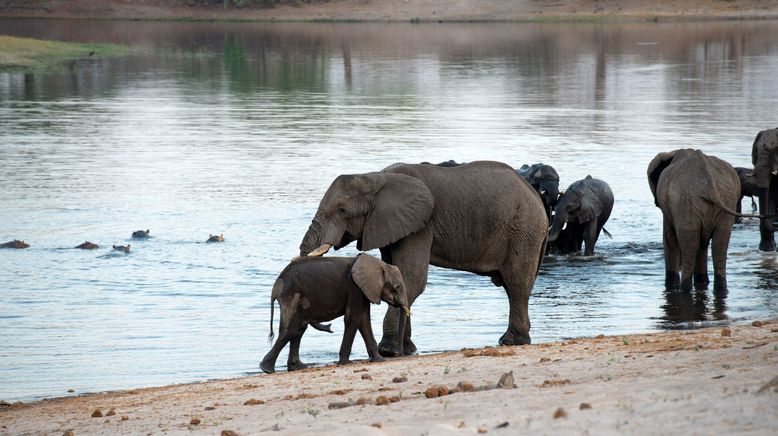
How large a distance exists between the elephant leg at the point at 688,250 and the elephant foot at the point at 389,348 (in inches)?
172

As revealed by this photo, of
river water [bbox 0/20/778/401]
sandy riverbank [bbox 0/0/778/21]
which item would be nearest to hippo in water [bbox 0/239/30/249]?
river water [bbox 0/20/778/401]

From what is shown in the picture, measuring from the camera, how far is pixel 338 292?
415 inches

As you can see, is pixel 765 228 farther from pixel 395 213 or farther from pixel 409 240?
pixel 395 213

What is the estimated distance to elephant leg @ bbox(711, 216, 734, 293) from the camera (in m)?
14.3

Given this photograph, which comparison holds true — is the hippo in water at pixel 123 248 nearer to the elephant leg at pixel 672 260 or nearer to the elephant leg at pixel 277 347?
the elephant leg at pixel 277 347

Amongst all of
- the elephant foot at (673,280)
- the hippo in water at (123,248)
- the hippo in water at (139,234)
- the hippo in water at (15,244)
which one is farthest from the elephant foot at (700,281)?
the hippo in water at (15,244)

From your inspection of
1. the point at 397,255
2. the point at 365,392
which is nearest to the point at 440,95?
the point at 397,255

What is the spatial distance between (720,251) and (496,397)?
730 centimetres

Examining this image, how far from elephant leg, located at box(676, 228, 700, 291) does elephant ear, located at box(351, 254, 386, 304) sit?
4.85 m

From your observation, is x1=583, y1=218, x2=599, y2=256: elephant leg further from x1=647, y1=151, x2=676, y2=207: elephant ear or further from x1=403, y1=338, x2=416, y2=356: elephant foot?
x1=403, y1=338, x2=416, y2=356: elephant foot

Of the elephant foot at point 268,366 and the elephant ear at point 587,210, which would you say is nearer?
the elephant foot at point 268,366

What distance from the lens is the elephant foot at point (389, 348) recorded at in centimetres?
1111

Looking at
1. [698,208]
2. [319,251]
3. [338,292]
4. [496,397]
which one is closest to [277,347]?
[338,292]

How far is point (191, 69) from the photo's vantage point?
53.7 meters
